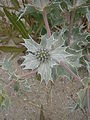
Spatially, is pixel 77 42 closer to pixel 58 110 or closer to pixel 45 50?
pixel 45 50

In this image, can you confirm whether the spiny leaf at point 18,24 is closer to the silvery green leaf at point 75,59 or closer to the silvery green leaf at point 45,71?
the silvery green leaf at point 75,59

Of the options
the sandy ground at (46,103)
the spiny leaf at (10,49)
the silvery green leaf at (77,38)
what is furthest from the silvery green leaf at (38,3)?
the sandy ground at (46,103)

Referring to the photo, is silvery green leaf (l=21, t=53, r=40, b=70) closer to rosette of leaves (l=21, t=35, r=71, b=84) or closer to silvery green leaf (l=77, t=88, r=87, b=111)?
rosette of leaves (l=21, t=35, r=71, b=84)

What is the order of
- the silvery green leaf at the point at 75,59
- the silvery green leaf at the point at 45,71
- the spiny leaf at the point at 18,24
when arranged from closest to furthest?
1. the silvery green leaf at the point at 45,71
2. the silvery green leaf at the point at 75,59
3. the spiny leaf at the point at 18,24

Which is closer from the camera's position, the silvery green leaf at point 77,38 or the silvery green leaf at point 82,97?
the silvery green leaf at point 82,97

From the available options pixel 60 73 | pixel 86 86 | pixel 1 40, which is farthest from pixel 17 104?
pixel 86 86

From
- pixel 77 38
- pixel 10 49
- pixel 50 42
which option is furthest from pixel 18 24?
pixel 50 42

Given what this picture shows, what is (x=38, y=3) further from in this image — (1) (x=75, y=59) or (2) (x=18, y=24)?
(2) (x=18, y=24)
